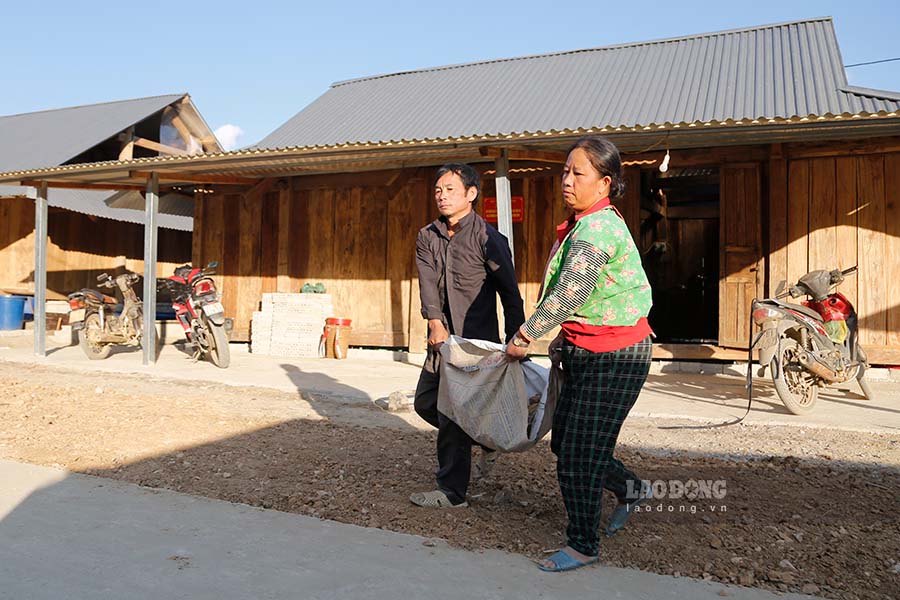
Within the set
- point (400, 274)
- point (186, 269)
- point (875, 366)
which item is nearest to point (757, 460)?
point (875, 366)

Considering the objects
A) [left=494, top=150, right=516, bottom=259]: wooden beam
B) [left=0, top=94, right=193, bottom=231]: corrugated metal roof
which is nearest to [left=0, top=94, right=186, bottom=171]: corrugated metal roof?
[left=0, top=94, right=193, bottom=231]: corrugated metal roof

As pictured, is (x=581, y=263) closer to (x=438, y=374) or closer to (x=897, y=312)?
(x=438, y=374)

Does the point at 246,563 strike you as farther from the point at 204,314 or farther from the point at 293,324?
the point at 293,324

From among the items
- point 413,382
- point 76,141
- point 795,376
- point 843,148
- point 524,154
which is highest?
point 76,141

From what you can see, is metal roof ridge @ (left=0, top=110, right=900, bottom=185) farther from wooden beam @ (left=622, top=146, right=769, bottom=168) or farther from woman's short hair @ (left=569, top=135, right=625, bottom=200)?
woman's short hair @ (left=569, top=135, right=625, bottom=200)

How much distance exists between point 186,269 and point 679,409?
20.1ft

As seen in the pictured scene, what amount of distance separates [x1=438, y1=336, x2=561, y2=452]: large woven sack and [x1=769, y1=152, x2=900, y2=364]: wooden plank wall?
19.7 feet

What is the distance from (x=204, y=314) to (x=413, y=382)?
2.79 meters

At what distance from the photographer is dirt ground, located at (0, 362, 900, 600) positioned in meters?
2.73

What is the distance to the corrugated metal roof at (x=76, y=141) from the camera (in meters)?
13.7

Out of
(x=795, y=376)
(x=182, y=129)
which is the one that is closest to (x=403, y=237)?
(x=795, y=376)

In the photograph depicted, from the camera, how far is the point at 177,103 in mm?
16609

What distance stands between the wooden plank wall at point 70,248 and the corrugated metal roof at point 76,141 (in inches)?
42.7

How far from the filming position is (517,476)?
12.7 ft
